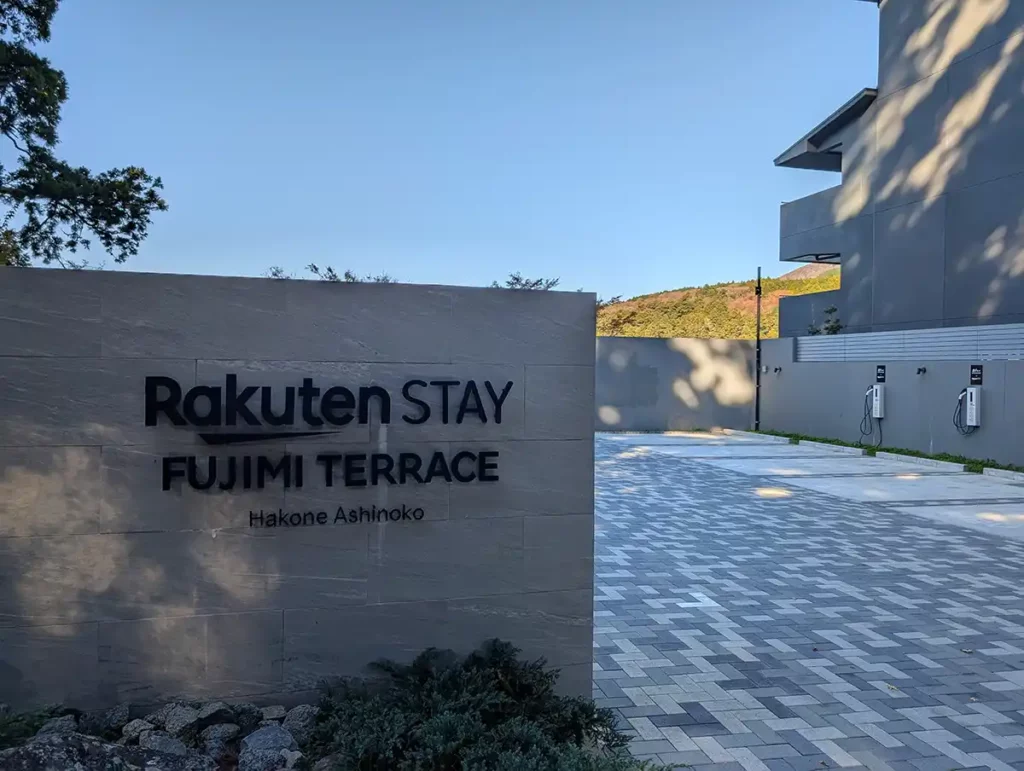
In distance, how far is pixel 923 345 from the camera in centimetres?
1956

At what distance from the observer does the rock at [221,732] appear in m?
3.97

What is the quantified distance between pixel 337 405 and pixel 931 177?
73.2 ft

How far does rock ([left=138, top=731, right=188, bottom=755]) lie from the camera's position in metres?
3.75

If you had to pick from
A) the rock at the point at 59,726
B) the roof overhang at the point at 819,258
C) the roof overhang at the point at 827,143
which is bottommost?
the rock at the point at 59,726

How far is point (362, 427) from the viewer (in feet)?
14.8

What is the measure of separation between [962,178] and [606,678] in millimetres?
Result: 20619

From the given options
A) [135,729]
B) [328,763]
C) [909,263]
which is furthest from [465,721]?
[909,263]

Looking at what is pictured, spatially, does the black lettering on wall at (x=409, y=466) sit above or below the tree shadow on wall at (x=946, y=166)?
below

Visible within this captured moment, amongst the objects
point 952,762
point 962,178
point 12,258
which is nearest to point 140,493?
point 952,762

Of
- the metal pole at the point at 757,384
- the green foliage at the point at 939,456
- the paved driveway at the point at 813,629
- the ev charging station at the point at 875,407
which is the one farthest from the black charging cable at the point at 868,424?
the paved driveway at the point at 813,629

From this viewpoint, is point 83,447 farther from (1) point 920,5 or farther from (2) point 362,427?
(1) point 920,5

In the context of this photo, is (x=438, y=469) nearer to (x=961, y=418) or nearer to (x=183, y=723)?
(x=183, y=723)

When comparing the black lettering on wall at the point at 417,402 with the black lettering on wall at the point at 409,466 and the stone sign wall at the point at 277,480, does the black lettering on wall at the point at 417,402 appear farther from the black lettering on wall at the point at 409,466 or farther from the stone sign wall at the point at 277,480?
the black lettering on wall at the point at 409,466

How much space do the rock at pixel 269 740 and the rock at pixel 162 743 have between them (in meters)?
0.29
